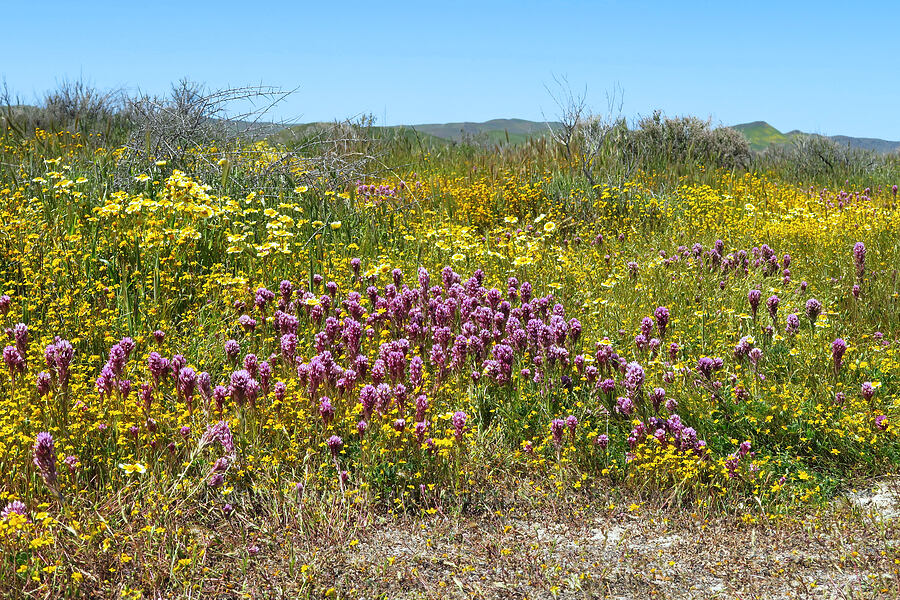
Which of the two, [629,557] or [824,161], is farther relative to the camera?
[824,161]

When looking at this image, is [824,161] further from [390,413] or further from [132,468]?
[132,468]

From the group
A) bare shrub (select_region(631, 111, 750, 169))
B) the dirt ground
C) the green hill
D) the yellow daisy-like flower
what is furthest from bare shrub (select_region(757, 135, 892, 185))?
the green hill

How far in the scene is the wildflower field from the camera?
305cm

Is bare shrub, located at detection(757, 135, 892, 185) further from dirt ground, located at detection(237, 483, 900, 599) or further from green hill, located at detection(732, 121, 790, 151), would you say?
green hill, located at detection(732, 121, 790, 151)

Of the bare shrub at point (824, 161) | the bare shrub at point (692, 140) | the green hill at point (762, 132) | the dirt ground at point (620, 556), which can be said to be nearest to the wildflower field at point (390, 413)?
the dirt ground at point (620, 556)

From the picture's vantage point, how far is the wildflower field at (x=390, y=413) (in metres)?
3.05

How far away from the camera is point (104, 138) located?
12.1 meters

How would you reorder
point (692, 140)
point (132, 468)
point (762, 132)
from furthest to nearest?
point (762, 132), point (692, 140), point (132, 468)

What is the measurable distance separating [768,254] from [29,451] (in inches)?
238

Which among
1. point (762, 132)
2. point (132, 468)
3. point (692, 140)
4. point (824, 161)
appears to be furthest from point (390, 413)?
point (762, 132)

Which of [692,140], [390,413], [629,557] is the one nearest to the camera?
[629,557]

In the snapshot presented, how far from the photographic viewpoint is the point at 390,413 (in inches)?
151

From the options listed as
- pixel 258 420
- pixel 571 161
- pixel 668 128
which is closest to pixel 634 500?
pixel 258 420

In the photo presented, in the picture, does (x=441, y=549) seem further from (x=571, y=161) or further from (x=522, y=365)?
(x=571, y=161)
